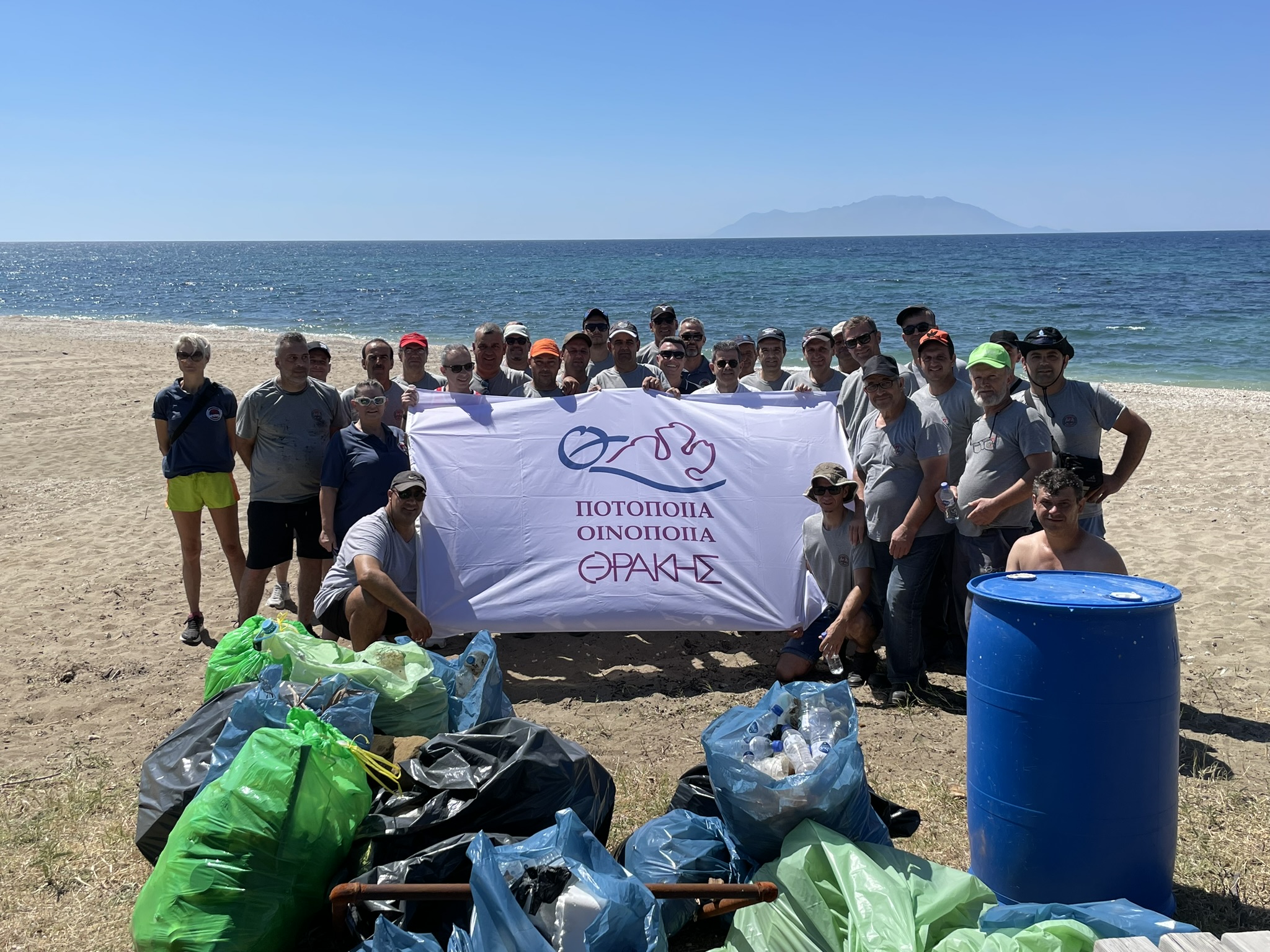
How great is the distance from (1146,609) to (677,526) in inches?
124

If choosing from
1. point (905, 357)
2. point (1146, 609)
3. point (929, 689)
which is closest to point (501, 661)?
point (929, 689)

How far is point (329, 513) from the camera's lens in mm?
5867

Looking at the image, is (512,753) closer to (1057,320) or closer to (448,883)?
(448,883)

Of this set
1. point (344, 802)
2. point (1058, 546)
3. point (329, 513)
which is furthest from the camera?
point (329, 513)

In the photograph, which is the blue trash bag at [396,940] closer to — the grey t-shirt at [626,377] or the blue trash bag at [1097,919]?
the blue trash bag at [1097,919]

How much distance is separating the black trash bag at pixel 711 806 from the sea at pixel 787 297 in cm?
1911

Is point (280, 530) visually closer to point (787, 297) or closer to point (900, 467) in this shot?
point (900, 467)

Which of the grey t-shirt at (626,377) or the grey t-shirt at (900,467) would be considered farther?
the grey t-shirt at (626,377)

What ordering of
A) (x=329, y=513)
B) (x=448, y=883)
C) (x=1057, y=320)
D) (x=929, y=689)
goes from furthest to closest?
(x=1057, y=320)
(x=329, y=513)
(x=929, y=689)
(x=448, y=883)

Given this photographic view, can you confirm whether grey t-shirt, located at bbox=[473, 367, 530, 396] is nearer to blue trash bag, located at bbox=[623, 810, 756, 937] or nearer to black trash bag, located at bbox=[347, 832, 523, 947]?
blue trash bag, located at bbox=[623, 810, 756, 937]

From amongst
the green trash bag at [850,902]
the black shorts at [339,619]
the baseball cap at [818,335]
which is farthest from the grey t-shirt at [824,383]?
the green trash bag at [850,902]

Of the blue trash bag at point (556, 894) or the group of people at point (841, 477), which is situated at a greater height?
the group of people at point (841, 477)

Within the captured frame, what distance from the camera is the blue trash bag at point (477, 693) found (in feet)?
13.7

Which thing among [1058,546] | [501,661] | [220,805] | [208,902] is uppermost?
[1058,546]
